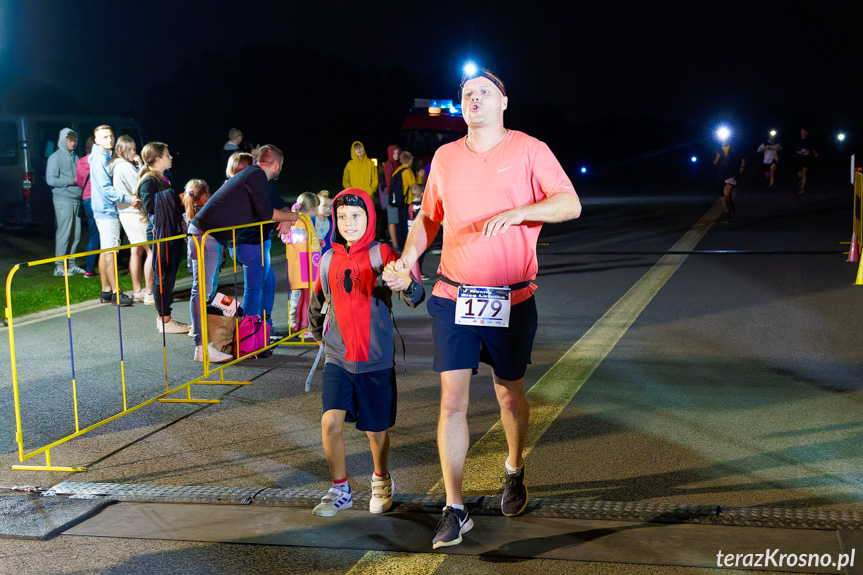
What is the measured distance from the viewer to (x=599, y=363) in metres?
7.71

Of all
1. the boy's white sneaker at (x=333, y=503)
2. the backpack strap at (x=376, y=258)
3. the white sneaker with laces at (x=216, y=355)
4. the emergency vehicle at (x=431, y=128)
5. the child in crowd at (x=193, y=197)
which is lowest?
the boy's white sneaker at (x=333, y=503)

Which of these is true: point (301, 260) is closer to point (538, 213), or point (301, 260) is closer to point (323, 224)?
point (323, 224)

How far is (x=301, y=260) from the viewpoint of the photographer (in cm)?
894

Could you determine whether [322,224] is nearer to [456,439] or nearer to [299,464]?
[299,464]

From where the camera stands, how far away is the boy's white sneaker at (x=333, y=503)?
14.6 feet

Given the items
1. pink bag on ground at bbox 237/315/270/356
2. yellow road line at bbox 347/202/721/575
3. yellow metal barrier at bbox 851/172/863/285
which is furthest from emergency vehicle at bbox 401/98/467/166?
pink bag on ground at bbox 237/315/270/356

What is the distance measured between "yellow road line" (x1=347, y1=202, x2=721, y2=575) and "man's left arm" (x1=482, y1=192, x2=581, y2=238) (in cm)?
144

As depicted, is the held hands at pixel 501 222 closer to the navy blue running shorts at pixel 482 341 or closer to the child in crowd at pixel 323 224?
the navy blue running shorts at pixel 482 341

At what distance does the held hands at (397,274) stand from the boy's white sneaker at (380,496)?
1.00 metres

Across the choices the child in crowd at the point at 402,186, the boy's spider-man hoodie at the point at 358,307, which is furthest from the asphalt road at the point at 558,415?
the child in crowd at the point at 402,186

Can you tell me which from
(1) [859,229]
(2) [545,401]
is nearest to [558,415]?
(2) [545,401]

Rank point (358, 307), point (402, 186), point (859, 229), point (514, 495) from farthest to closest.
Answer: point (402, 186), point (859, 229), point (358, 307), point (514, 495)

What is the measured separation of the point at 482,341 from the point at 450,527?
2.78 feet

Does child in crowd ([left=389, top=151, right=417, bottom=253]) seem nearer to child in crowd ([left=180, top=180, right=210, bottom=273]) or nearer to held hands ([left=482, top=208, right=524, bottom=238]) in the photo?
child in crowd ([left=180, top=180, right=210, bottom=273])
